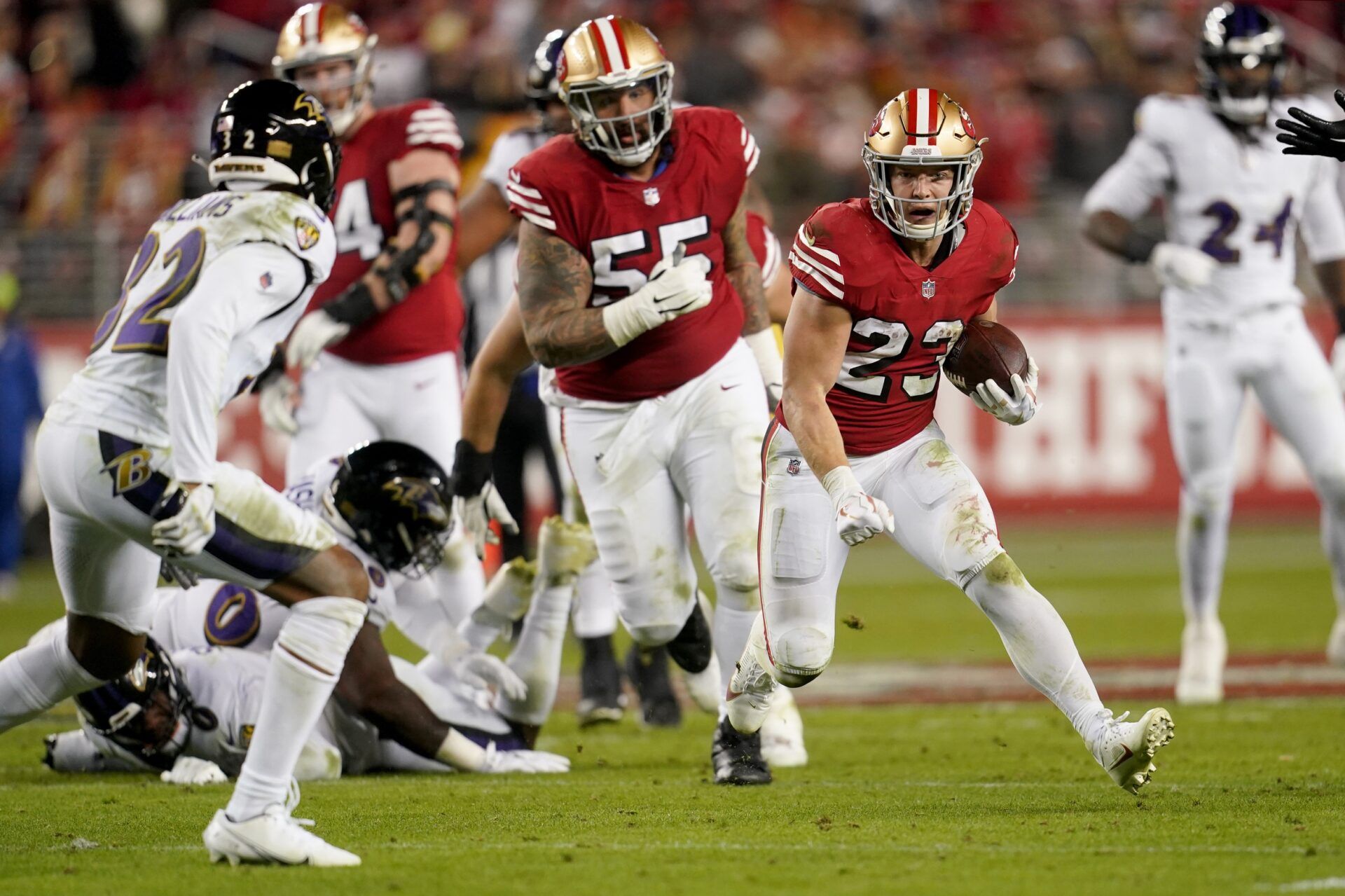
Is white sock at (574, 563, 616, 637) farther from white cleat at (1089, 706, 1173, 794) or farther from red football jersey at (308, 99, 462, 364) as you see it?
white cleat at (1089, 706, 1173, 794)

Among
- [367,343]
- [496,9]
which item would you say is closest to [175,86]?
[496,9]

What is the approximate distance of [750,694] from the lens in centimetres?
500

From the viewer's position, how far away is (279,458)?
517 inches

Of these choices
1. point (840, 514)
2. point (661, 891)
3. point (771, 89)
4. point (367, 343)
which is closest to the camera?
point (661, 891)

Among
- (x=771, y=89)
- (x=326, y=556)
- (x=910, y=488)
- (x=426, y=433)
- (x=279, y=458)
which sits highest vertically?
(x=326, y=556)

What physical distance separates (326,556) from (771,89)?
11.2 m

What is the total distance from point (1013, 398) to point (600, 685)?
2.57 meters

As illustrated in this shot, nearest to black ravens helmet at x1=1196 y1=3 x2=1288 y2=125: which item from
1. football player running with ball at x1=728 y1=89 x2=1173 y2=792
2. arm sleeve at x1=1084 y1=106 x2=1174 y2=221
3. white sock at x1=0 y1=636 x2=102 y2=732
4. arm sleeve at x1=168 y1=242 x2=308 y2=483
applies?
arm sleeve at x1=1084 y1=106 x2=1174 y2=221

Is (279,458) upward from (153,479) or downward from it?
downward

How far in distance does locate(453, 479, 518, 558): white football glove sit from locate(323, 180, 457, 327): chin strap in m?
0.82

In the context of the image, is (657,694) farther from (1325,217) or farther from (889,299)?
(1325,217)

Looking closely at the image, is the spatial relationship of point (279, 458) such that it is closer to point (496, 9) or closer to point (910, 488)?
point (496, 9)

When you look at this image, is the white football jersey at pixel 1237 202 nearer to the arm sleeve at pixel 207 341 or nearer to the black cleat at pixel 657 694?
Answer: the black cleat at pixel 657 694

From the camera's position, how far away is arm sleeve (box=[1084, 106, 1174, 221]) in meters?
7.32
